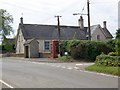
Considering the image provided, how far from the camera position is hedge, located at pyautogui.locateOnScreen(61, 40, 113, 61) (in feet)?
147

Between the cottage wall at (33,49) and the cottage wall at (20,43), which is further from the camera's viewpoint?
the cottage wall at (20,43)

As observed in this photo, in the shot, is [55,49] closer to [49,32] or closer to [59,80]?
[49,32]

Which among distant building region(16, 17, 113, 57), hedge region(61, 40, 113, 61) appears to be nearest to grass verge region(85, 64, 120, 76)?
hedge region(61, 40, 113, 61)

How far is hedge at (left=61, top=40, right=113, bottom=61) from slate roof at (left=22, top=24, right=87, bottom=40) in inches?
1020

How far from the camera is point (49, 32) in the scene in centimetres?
7419

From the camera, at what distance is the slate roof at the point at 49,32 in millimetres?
72125

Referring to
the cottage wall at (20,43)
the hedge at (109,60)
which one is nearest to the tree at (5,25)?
the cottage wall at (20,43)

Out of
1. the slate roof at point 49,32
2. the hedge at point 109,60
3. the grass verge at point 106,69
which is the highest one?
the slate roof at point 49,32

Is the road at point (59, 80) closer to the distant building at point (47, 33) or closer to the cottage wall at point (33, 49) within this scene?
the cottage wall at point (33, 49)

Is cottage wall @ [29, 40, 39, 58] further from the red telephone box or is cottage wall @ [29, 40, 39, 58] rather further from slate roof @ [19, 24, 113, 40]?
the red telephone box

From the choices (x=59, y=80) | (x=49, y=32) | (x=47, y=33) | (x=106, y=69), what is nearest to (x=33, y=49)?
(x=47, y=33)

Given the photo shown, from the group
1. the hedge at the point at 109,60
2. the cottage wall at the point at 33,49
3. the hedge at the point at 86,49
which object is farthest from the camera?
the cottage wall at the point at 33,49

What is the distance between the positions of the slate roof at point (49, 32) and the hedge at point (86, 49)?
25907 mm

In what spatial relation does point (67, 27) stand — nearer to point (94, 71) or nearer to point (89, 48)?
point (89, 48)
